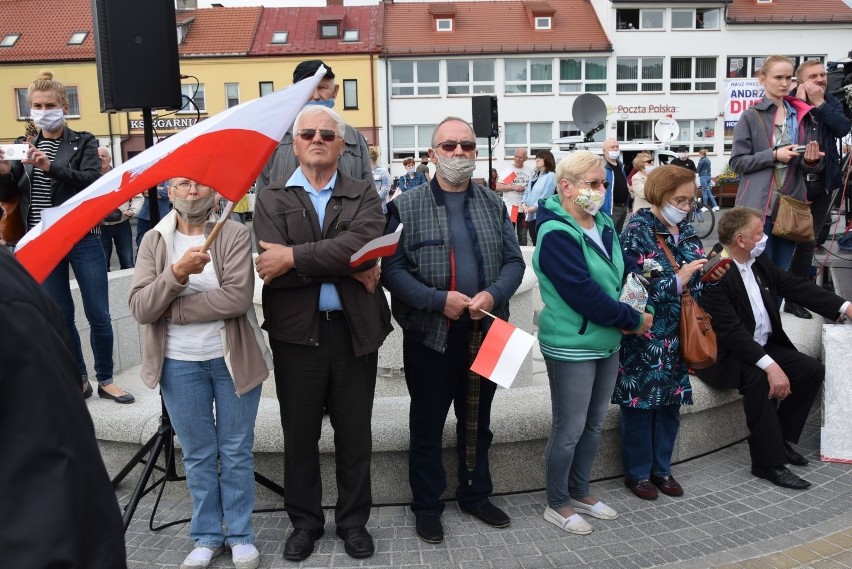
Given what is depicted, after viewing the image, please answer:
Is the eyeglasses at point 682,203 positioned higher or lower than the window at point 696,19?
lower

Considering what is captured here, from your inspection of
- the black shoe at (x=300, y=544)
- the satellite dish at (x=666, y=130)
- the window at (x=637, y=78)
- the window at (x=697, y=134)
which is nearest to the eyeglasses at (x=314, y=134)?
the black shoe at (x=300, y=544)

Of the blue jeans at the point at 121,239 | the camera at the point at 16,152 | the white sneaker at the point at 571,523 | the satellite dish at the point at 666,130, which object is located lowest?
the white sneaker at the point at 571,523

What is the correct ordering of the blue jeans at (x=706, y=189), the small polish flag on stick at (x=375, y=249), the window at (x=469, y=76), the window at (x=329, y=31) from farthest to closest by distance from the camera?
the window at (x=329, y=31) → the window at (x=469, y=76) → the blue jeans at (x=706, y=189) → the small polish flag on stick at (x=375, y=249)

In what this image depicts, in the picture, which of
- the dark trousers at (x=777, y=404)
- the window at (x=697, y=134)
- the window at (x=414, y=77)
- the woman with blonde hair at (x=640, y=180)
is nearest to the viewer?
the dark trousers at (x=777, y=404)

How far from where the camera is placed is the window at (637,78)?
45.7m

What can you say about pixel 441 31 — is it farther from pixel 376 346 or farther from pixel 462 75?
pixel 376 346

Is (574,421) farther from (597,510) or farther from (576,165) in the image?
(576,165)

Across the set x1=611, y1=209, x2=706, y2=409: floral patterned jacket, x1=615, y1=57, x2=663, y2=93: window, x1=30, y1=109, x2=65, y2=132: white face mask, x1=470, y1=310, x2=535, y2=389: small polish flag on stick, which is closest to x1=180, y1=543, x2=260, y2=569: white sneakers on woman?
x1=470, y1=310, x2=535, y2=389: small polish flag on stick

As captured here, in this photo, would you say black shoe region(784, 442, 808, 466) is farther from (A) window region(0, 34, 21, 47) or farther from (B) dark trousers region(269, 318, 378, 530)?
(A) window region(0, 34, 21, 47)

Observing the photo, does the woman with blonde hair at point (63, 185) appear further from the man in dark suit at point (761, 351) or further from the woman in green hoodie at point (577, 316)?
the man in dark suit at point (761, 351)

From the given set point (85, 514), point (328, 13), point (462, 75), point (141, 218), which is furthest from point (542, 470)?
point (328, 13)

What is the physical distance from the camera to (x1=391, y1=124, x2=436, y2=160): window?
45188 millimetres

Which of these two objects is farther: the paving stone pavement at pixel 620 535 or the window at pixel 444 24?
the window at pixel 444 24

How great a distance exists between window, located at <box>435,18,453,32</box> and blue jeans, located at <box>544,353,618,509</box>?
150ft
